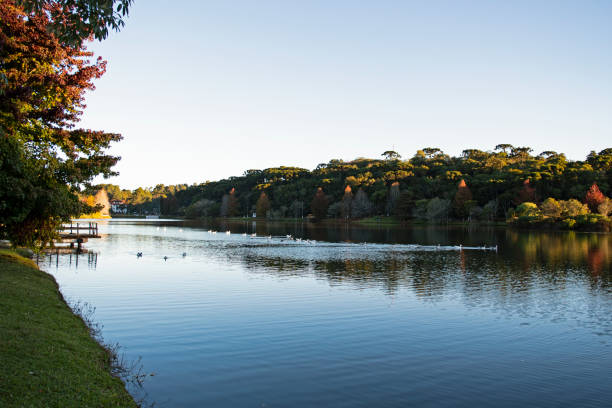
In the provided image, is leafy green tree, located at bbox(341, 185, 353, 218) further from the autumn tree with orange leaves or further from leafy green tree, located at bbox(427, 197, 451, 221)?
the autumn tree with orange leaves

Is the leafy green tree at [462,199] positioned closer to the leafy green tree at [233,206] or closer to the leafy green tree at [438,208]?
the leafy green tree at [438,208]

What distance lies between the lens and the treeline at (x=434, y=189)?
119062mm

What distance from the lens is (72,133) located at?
22.0 metres

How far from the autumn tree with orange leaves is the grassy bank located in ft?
12.5

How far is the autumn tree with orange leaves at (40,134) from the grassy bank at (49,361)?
12.5 ft

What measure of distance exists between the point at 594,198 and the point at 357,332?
104739 mm

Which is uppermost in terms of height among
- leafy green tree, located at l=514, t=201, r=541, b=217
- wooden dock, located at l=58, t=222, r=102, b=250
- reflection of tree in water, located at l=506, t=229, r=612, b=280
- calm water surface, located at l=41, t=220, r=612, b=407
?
leafy green tree, located at l=514, t=201, r=541, b=217

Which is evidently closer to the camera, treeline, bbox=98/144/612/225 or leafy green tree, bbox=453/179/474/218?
treeline, bbox=98/144/612/225

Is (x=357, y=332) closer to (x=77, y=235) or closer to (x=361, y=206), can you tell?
(x=77, y=235)

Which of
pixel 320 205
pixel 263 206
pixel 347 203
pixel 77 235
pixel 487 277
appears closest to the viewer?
pixel 487 277

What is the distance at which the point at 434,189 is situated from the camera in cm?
14338

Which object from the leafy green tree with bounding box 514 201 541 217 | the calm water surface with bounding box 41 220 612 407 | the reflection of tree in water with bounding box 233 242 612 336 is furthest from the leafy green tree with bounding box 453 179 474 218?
the calm water surface with bounding box 41 220 612 407

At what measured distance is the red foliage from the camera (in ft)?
337

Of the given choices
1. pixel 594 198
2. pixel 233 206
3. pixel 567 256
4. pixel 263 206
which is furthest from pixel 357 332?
pixel 233 206
